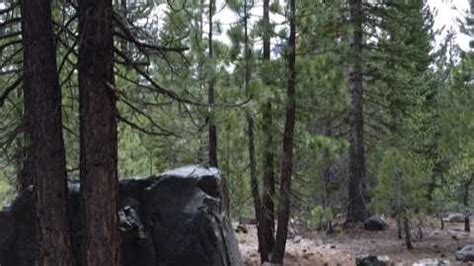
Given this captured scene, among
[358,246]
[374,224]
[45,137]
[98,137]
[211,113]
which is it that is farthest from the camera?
[374,224]

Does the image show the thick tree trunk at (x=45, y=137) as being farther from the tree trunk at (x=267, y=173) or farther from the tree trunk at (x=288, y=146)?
the tree trunk at (x=288, y=146)

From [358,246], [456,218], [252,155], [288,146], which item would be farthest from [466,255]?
[456,218]

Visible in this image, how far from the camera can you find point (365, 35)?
2016 centimetres

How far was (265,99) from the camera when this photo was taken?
9359mm

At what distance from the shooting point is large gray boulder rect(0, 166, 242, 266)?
7.69 metres

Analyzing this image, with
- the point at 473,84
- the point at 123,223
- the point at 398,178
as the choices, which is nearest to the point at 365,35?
the point at 473,84

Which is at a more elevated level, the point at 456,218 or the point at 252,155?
the point at 252,155

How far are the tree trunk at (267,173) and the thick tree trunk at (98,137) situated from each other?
17.9ft

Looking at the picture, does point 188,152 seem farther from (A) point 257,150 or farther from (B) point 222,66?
(B) point 222,66

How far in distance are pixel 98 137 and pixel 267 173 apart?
6859mm

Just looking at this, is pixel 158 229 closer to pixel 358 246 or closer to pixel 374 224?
pixel 358 246

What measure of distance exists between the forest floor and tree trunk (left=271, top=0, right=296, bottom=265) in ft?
2.31

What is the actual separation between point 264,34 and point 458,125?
26.8 ft

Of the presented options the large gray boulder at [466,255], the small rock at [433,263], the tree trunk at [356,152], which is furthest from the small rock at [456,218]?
the small rock at [433,263]
